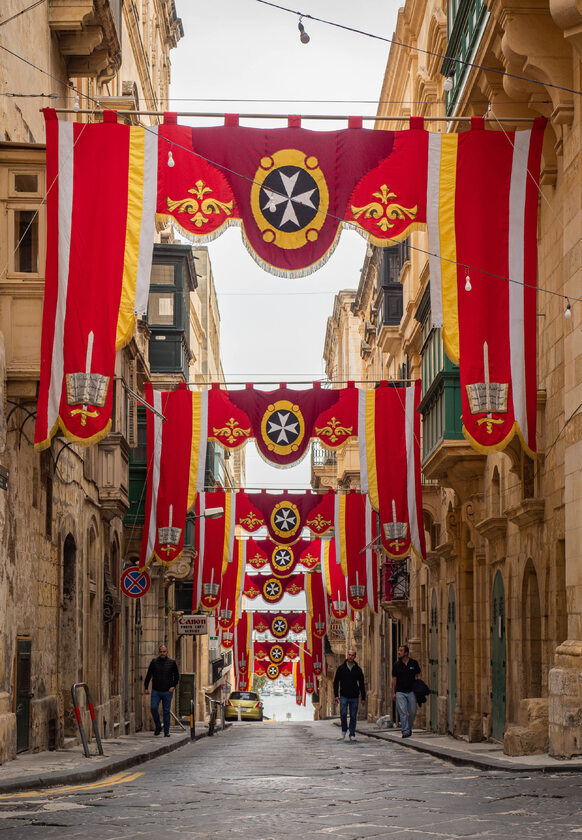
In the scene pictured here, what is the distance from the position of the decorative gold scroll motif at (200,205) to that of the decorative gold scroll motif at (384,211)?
1.63 m

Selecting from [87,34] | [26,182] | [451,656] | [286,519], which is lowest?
[451,656]

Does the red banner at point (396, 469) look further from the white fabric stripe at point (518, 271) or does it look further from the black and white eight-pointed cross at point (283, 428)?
the white fabric stripe at point (518, 271)

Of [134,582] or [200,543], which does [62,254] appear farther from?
[200,543]

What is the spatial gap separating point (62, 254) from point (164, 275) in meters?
A: 25.6

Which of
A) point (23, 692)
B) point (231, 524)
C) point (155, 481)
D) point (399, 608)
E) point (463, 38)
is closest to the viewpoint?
point (23, 692)

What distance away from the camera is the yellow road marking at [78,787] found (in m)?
12.3

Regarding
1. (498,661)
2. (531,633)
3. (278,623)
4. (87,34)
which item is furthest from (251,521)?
(278,623)

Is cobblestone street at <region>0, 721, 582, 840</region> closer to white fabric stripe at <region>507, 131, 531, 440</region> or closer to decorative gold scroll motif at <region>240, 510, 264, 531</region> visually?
white fabric stripe at <region>507, 131, 531, 440</region>

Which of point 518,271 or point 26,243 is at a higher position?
point 26,243

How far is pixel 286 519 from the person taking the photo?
35750mm

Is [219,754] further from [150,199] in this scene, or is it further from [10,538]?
[150,199]

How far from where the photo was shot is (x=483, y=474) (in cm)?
2455

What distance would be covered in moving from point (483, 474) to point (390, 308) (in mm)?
18146

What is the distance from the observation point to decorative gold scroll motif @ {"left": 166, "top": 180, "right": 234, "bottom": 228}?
52.0ft
